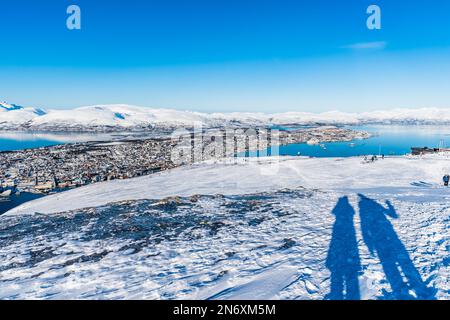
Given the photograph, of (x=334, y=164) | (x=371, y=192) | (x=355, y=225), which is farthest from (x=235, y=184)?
(x=334, y=164)

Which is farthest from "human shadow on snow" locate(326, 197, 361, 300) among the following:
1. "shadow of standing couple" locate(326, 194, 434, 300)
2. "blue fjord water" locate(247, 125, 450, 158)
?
"blue fjord water" locate(247, 125, 450, 158)

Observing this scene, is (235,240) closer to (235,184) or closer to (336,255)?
(336,255)

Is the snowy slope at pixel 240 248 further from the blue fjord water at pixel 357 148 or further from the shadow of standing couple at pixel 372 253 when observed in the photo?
the blue fjord water at pixel 357 148

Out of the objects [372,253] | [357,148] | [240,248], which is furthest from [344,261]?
[357,148]

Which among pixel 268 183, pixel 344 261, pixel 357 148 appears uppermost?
pixel 357 148

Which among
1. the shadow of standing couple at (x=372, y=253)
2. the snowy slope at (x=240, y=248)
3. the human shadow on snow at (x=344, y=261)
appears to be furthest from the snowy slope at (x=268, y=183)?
the human shadow on snow at (x=344, y=261)

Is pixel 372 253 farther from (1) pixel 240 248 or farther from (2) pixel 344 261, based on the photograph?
(1) pixel 240 248
